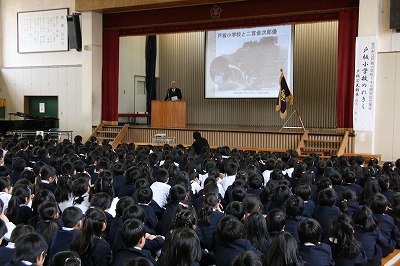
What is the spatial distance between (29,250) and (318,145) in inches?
350

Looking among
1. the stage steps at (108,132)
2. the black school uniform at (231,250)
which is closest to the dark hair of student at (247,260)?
the black school uniform at (231,250)

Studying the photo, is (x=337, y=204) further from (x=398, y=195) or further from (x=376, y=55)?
(x=376, y=55)

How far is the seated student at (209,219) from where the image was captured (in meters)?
3.39

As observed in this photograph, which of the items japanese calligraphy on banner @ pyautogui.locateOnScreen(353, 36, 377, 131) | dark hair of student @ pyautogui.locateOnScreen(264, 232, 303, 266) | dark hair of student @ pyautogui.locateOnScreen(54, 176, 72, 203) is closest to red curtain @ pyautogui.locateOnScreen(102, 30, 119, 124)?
japanese calligraphy on banner @ pyautogui.locateOnScreen(353, 36, 377, 131)

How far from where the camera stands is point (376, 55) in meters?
9.78

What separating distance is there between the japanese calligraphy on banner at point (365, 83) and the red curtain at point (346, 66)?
0.26m

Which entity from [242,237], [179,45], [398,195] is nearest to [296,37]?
[179,45]

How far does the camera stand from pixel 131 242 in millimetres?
2678

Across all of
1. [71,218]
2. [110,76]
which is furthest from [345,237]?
[110,76]

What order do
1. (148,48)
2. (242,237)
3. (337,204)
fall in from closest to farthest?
1. (242,237)
2. (337,204)
3. (148,48)

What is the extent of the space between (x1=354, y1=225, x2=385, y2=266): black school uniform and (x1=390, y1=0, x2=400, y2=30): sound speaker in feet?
23.8

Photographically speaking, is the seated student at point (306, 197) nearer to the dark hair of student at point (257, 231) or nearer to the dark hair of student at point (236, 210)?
the dark hair of student at point (236, 210)

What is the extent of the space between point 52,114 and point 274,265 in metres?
13.0

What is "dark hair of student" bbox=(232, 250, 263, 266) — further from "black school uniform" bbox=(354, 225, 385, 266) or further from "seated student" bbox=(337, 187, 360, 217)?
"seated student" bbox=(337, 187, 360, 217)
